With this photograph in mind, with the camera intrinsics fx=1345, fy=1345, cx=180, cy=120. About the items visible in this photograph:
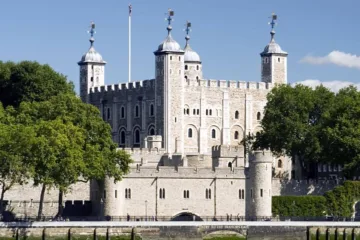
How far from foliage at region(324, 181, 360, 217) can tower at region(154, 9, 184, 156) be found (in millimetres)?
25745

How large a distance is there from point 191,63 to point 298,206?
40200mm

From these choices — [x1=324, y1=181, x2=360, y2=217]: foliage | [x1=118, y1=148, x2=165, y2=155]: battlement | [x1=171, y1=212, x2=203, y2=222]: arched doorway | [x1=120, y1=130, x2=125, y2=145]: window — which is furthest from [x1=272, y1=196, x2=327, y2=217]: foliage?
[x1=120, y1=130, x2=125, y2=145]: window

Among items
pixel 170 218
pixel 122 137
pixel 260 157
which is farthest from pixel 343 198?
pixel 122 137

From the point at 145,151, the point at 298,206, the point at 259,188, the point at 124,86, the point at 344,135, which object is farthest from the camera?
the point at 124,86

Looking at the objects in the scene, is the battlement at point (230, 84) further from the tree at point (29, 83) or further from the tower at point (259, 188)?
the tower at point (259, 188)

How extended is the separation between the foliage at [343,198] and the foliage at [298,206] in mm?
558

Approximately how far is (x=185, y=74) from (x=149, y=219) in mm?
42446

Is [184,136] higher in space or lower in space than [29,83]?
lower

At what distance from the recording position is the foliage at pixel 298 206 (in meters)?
87.0

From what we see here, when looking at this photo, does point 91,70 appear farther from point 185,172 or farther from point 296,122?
point 185,172

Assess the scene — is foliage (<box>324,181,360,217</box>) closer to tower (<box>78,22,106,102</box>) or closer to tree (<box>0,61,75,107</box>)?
tree (<box>0,61,75,107</box>)

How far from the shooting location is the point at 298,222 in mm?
82250

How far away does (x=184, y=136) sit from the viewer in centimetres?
11412

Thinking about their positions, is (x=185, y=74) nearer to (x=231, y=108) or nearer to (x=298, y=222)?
(x=231, y=108)
